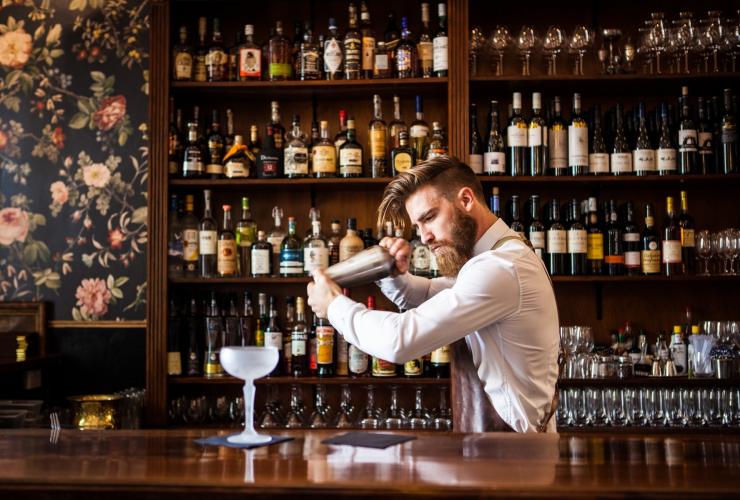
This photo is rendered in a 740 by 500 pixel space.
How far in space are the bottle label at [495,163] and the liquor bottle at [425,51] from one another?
1.41ft

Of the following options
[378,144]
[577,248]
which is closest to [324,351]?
[378,144]

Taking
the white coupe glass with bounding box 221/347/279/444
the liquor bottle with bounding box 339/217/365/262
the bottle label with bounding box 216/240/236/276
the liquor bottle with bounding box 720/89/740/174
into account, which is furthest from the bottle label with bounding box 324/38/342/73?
the white coupe glass with bounding box 221/347/279/444

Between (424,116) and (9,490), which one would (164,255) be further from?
(9,490)

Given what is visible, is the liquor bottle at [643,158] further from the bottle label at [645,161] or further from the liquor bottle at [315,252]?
the liquor bottle at [315,252]

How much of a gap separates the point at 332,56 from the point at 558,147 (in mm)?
1024

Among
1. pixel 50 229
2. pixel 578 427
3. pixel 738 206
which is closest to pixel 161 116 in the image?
pixel 50 229

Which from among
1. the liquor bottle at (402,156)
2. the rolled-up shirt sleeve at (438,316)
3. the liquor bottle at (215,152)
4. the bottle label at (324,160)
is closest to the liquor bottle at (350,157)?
the bottle label at (324,160)

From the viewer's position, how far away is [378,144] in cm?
338

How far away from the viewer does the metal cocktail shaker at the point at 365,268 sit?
6.67 feet

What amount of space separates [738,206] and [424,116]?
4.72ft

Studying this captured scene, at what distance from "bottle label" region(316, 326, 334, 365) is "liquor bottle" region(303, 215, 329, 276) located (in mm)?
247

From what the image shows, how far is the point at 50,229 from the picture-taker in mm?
3584

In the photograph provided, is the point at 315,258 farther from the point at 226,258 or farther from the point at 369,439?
the point at 369,439

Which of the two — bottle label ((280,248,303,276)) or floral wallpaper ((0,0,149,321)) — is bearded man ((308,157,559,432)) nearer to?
bottle label ((280,248,303,276))
